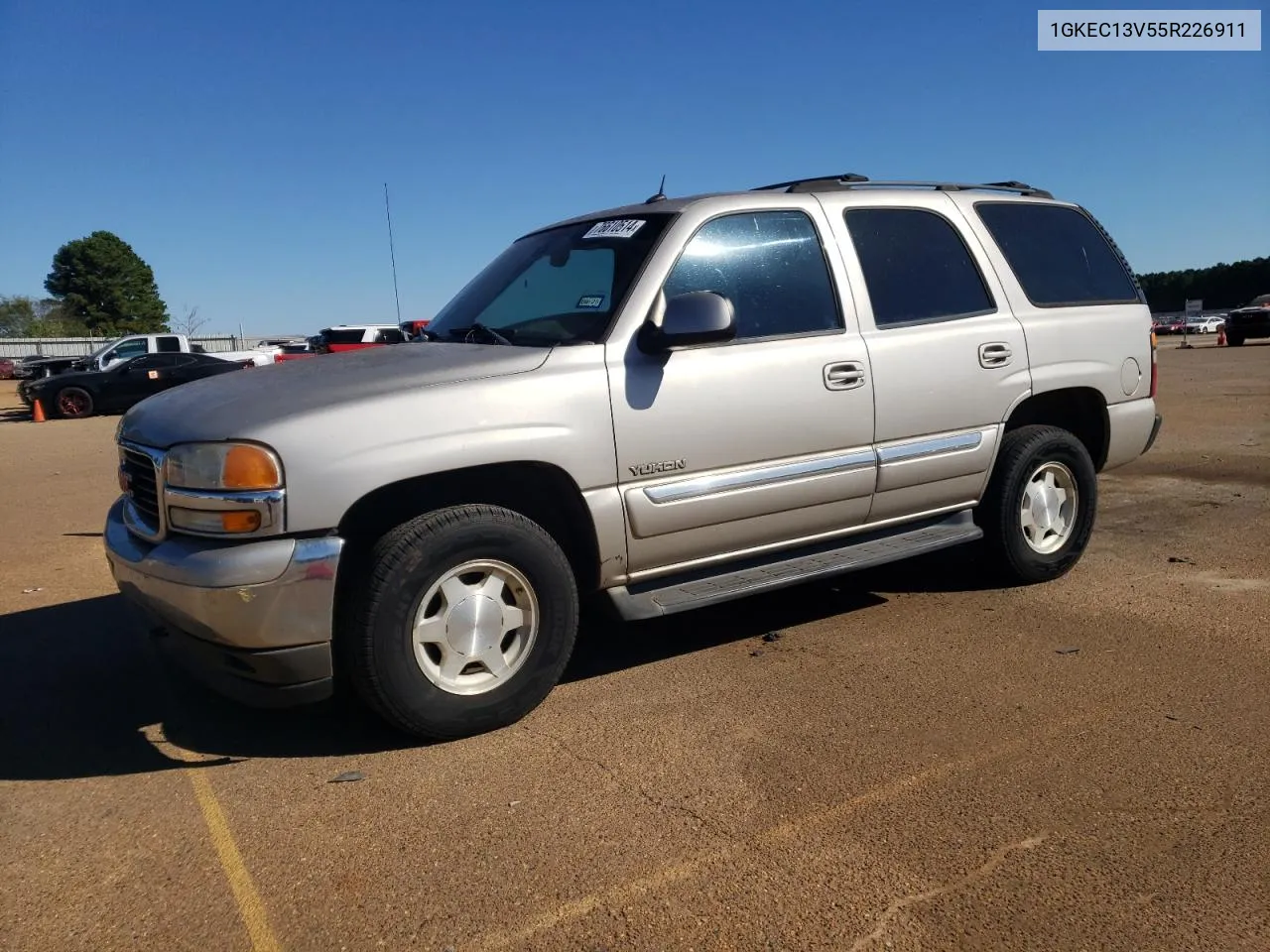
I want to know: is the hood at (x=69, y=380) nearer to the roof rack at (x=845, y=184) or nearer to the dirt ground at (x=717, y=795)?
the dirt ground at (x=717, y=795)

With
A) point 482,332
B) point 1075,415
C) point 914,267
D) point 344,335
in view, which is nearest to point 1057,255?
point 1075,415

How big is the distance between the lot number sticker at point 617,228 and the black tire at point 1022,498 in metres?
2.15

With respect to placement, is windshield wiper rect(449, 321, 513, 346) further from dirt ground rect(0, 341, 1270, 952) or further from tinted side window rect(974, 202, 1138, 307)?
tinted side window rect(974, 202, 1138, 307)

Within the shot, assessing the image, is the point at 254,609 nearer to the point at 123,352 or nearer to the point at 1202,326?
the point at 123,352

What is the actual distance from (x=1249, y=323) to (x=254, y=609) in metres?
36.8

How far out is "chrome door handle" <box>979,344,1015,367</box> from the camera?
15.5ft

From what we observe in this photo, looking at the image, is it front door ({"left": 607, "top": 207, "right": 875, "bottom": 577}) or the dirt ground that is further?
front door ({"left": 607, "top": 207, "right": 875, "bottom": 577})

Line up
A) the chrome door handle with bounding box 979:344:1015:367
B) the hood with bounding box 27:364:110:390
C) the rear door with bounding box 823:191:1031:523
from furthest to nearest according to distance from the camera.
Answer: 1. the hood with bounding box 27:364:110:390
2. the chrome door handle with bounding box 979:344:1015:367
3. the rear door with bounding box 823:191:1031:523

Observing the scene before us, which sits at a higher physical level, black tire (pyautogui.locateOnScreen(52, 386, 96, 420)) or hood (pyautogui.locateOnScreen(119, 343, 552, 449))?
hood (pyautogui.locateOnScreen(119, 343, 552, 449))

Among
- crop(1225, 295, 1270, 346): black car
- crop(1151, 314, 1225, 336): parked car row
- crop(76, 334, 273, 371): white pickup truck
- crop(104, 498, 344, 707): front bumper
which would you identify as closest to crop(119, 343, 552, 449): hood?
crop(104, 498, 344, 707): front bumper

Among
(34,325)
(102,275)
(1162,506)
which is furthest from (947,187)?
(102,275)

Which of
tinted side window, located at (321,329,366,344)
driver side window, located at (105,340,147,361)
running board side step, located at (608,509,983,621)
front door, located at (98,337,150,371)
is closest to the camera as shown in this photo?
running board side step, located at (608,509,983,621)

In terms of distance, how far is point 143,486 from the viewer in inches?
140

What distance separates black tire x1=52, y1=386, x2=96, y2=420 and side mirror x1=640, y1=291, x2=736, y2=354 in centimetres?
2124
